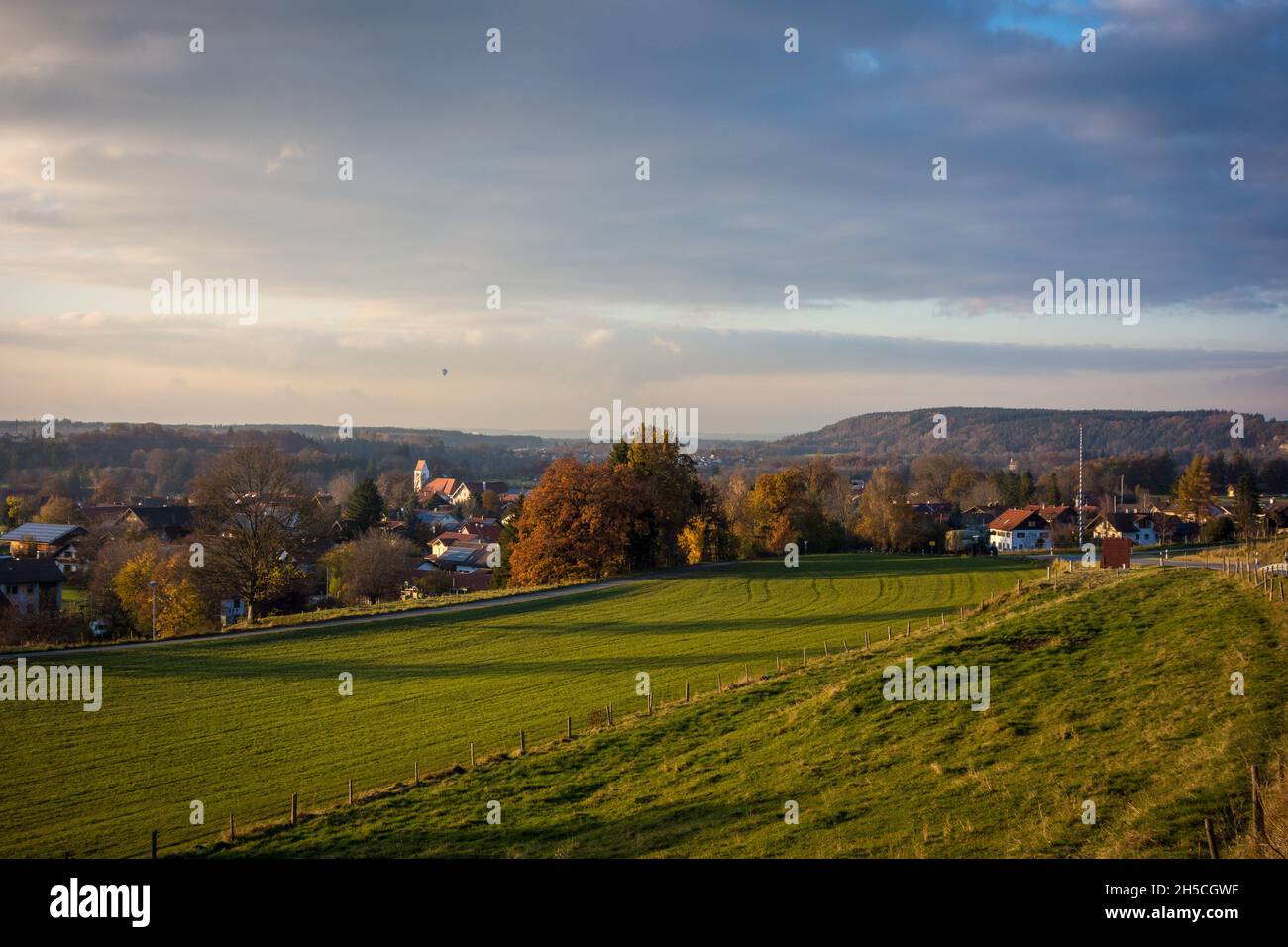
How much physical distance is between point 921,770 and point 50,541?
268ft

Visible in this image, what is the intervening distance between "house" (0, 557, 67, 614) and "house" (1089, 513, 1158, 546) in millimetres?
86889

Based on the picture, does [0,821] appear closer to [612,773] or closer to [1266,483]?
[612,773]

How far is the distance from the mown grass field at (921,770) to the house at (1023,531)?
70.8 meters

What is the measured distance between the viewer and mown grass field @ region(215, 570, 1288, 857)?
12234 mm

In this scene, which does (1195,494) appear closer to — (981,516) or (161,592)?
(981,516)

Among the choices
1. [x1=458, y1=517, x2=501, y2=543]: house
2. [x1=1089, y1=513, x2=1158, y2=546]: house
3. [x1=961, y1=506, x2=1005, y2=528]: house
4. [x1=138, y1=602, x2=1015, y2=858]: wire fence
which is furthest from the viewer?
[x1=961, y1=506, x2=1005, y2=528]: house

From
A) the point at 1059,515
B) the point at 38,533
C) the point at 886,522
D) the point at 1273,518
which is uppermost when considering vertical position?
the point at 1273,518

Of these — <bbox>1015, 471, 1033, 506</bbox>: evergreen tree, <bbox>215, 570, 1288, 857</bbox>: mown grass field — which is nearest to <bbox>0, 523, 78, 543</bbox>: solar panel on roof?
<bbox>215, 570, 1288, 857</bbox>: mown grass field

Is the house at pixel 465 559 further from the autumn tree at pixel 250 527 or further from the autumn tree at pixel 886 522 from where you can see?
the autumn tree at pixel 886 522

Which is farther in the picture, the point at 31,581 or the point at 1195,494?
the point at 1195,494

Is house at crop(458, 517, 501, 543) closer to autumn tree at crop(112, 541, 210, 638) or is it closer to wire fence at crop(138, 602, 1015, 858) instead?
autumn tree at crop(112, 541, 210, 638)

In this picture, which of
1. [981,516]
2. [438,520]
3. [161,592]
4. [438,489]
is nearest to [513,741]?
[161,592]

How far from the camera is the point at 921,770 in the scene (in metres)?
16.0
